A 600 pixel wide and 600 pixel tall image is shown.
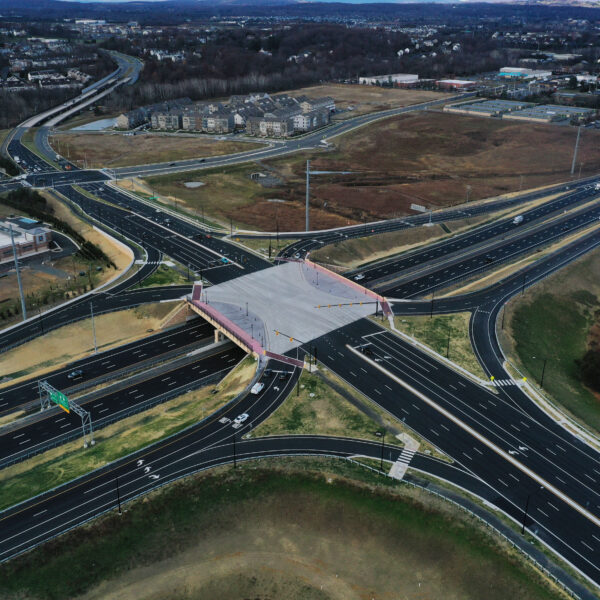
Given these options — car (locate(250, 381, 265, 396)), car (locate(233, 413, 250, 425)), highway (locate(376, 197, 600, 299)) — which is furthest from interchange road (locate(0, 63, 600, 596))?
highway (locate(376, 197, 600, 299))

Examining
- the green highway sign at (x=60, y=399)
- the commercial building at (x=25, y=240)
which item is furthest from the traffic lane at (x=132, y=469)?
the commercial building at (x=25, y=240)

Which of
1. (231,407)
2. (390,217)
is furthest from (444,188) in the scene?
(231,407)

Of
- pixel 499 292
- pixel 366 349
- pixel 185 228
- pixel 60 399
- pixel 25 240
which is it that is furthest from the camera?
pixel 185 228

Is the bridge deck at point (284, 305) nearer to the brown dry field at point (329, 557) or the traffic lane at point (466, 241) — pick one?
the traffic lane at point (466, 241)

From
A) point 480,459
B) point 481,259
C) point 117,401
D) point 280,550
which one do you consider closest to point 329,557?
point 280,550

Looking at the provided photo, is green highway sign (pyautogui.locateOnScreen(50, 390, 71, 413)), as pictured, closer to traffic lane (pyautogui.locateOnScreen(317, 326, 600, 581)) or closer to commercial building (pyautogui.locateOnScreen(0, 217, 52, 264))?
traffic lane (pyautogui.locateOnScreen(317, 326, 600, 581))

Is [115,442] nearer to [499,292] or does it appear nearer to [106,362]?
[106,362]
